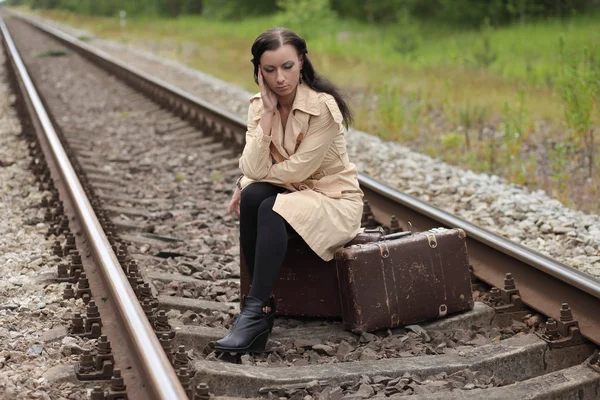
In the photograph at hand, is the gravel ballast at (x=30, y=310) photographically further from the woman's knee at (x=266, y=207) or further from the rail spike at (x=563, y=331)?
the rail spike at (x=563, y=331)

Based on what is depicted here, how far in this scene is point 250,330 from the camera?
3.54 meters

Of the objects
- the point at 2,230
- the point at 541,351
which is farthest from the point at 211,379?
the point at 2,230

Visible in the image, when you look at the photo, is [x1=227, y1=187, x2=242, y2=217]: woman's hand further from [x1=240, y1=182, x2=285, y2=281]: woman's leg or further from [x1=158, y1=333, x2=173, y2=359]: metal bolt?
[x1=158, y1=333, x2=173, y2=359]: metal bolt

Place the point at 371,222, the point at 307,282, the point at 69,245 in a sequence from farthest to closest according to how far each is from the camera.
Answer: the point at 371,222
the point at 69,245
the point at 307,282

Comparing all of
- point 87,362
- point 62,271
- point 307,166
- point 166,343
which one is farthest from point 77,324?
point 307,166

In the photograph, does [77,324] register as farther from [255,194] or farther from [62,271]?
[255,194]

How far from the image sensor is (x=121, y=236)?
17.6 feet

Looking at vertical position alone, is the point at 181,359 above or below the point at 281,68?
below

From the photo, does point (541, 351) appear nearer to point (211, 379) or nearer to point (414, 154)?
point (211, 379)

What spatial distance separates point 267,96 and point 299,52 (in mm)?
232

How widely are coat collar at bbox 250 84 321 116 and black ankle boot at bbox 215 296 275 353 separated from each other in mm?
836

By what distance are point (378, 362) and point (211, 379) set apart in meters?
0.68

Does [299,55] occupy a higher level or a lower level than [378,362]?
higher

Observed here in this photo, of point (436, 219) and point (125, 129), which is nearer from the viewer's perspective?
point (436, 219)
